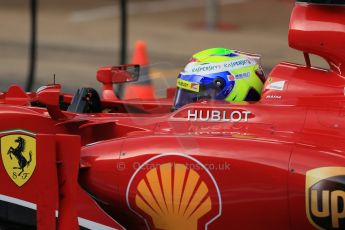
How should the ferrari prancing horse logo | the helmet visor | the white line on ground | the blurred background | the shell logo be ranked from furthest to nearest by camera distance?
1. the white line on ground
2. the blurred background
3. the helmet visor
4. the ferrari prancing horse logo
5. the shell logo

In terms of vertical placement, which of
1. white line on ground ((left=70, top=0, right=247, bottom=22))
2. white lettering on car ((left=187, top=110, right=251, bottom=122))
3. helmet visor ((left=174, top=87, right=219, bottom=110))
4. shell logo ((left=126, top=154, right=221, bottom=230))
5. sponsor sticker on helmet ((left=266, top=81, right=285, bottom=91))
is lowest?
shell logo ((left=126, top=154, right=221, bottom=230))

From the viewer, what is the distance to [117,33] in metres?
12.8

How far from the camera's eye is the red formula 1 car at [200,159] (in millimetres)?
4371

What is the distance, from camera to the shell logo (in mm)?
4465

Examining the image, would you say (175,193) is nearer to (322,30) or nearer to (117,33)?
(322,30)

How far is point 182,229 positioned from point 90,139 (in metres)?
0.86

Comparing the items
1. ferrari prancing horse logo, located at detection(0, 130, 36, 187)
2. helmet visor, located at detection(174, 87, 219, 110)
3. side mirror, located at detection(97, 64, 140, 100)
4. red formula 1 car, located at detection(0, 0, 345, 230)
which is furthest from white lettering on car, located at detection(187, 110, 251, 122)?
side mirror, located at detection(97, 64, 140, 100)

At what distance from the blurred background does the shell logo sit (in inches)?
197

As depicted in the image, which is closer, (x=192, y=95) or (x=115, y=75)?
(x=192, y=95)

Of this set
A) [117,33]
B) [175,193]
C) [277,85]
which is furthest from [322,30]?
[117,33]

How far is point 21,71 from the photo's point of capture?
10523mm

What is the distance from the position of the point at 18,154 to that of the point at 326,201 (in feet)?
5.36

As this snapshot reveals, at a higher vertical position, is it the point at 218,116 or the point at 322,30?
the point at 322,30

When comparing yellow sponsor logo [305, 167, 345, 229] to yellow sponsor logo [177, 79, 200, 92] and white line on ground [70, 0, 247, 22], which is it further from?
white line on ground [70, 0, 247, 22]
